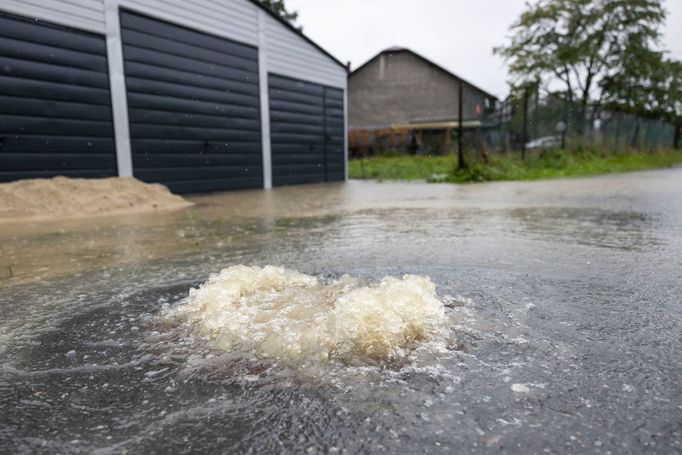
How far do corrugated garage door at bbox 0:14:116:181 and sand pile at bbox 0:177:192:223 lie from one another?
1.31 ft

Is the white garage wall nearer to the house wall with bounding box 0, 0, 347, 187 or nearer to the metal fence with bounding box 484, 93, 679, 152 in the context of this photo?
the house wall with bounding box 0, 0, 347, 187

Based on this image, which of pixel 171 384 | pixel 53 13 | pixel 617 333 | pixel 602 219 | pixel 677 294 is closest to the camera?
pixel 171 384

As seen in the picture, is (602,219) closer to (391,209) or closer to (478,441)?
(391,209)

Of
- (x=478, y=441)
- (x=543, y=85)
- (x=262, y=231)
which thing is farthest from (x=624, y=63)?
(x=478, y=441)

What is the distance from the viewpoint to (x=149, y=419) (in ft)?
3.35

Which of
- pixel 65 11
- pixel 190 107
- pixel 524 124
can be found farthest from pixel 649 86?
pixel 65 11

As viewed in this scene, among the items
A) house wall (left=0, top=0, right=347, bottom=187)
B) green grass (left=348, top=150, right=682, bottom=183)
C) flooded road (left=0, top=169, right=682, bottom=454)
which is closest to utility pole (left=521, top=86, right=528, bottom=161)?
green grass (left=348, top=150, right=682, bottom=183)

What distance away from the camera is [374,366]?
1.22 metres

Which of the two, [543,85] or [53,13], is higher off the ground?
[543,85]

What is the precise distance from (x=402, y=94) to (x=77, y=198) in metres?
23.2

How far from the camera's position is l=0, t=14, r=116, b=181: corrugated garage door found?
5.91m

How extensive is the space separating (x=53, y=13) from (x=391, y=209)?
17.2 ft

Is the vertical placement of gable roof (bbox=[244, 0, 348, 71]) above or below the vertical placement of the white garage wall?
above

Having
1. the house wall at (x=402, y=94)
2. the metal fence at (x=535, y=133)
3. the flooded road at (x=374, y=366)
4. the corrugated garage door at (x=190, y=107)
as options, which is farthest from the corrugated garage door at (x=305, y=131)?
the house wall at (x=402, y=94)
